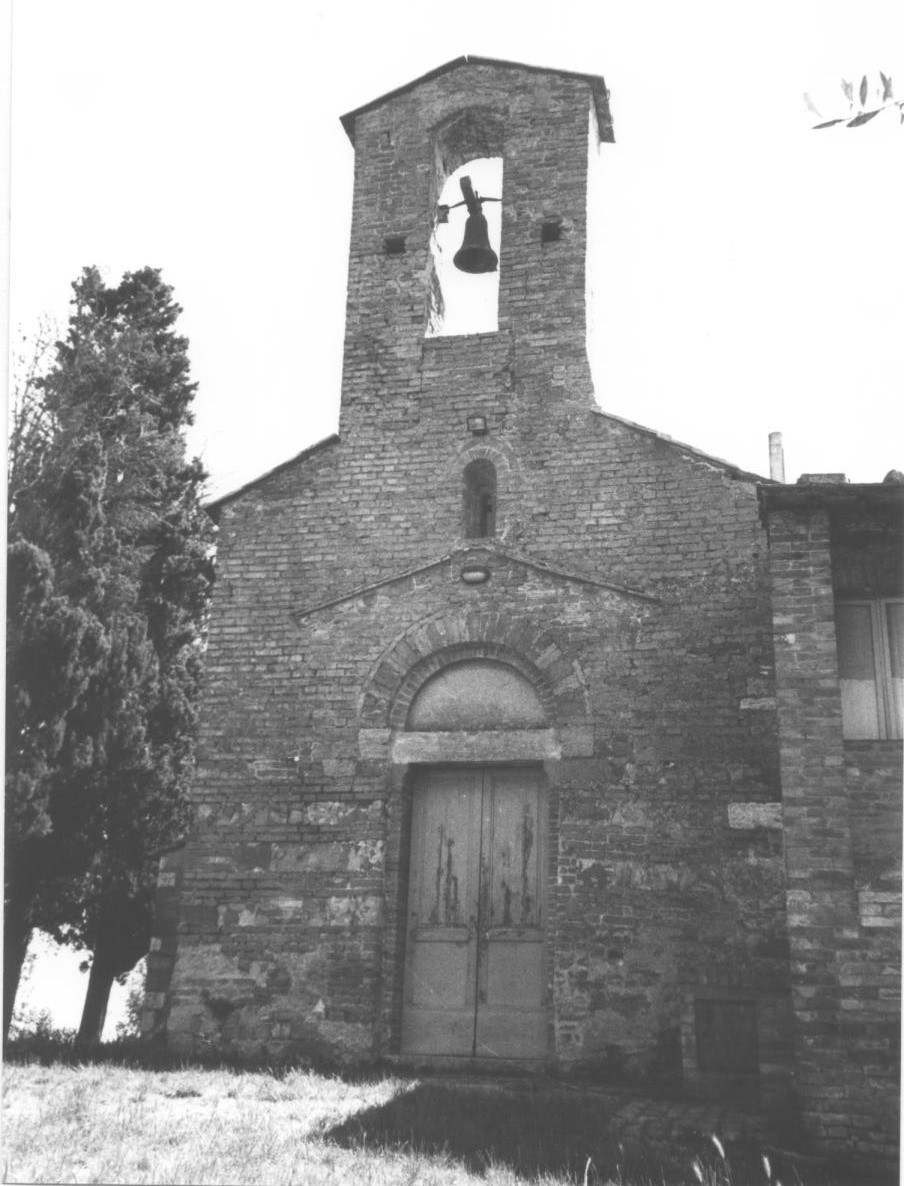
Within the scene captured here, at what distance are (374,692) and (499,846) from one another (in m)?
1.82

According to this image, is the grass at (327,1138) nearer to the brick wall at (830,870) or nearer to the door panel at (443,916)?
the brick wall at (830,870)

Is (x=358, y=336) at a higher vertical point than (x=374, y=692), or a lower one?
higher

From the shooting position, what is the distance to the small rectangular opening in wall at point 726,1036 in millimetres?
8594

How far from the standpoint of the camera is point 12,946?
38.2 ft

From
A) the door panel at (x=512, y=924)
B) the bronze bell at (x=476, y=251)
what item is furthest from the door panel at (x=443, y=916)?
the bronze bell at (x=476, y=251)

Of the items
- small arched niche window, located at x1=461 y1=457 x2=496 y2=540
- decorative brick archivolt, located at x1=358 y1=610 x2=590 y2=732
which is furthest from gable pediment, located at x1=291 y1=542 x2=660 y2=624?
decorative brick archivolt, located at x1=358 y1=610 x2=590 y2=732

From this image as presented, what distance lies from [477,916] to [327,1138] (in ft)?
11.6

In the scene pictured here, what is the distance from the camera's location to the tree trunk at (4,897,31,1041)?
11.5 metres

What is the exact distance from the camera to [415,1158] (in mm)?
6316

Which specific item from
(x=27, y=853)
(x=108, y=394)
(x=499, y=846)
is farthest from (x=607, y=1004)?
(x=108, y=394)

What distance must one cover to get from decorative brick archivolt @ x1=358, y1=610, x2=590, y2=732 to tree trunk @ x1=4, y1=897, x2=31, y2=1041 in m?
4.13

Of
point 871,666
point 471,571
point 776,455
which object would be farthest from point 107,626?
point 776,455

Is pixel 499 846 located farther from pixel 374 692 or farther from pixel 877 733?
pixel 877 733

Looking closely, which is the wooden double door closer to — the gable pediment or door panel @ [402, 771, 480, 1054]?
door panel @ [402, 771, 480, 1054]
